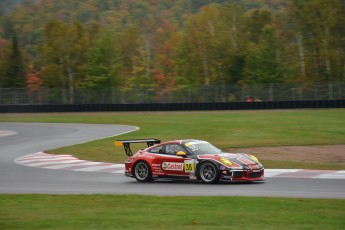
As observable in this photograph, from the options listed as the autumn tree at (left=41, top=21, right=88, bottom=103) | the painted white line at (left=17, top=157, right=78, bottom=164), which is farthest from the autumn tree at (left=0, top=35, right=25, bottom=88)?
the painted white line at (left=17, top=157, right=78, bottom=164)

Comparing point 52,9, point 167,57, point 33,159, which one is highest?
point 52,9

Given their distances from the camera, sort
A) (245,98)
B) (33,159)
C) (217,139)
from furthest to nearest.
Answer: (245,98) → (217,139) → (33,159)

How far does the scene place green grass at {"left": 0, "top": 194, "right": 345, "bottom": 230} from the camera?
10.0 m

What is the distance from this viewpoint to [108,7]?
546 feet

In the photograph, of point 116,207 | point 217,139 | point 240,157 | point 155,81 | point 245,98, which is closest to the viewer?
point 116,207

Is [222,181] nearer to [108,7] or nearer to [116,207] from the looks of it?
[116,207]

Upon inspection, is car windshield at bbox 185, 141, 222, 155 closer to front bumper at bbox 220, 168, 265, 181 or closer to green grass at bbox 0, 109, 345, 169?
front bumper at bbox 220, 168, 265, 181

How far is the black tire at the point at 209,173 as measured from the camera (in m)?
16.7

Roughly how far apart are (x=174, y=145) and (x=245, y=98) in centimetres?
4162

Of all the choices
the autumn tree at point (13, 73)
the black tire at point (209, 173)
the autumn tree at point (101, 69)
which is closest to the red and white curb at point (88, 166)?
the black tire at point (209, 173)

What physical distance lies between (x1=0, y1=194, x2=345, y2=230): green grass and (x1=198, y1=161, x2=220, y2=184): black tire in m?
3.12

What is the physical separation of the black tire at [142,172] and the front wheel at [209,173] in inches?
66.5

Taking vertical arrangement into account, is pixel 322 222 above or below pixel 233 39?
below

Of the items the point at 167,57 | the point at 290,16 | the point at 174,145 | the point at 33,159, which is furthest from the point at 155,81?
the point at 174,145
